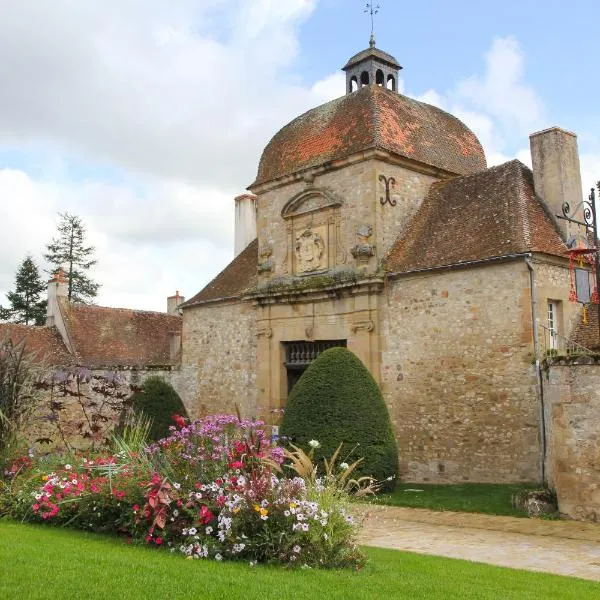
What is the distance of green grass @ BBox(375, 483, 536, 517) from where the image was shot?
1170cm

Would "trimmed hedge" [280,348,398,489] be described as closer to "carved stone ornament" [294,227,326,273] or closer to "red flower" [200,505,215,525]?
"carved stone ornament" [294,227,326,273]

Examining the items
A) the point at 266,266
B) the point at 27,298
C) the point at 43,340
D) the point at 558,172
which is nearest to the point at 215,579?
the point at 558,172

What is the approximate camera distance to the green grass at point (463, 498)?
1170cm

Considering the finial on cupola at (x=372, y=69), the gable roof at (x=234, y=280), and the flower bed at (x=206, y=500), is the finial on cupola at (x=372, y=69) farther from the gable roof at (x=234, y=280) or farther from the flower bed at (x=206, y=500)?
the flower bed at (x=206, y=500)

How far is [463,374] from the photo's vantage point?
14594 millimetres

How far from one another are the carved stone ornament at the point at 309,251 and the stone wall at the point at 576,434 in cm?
813

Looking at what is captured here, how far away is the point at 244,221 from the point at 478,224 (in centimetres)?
1108

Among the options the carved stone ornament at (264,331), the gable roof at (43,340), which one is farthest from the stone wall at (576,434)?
the gable roof at (43,340)

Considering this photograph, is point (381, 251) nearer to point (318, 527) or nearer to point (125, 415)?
point (125, 415)

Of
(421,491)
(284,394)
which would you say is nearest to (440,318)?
(421,491)

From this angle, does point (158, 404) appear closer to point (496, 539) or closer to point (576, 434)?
point (496, 539)

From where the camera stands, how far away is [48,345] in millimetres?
26344

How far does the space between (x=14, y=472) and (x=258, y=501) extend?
4002 mm

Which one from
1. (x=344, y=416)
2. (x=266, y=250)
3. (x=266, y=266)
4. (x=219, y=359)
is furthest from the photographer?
(x=219, y=359)
